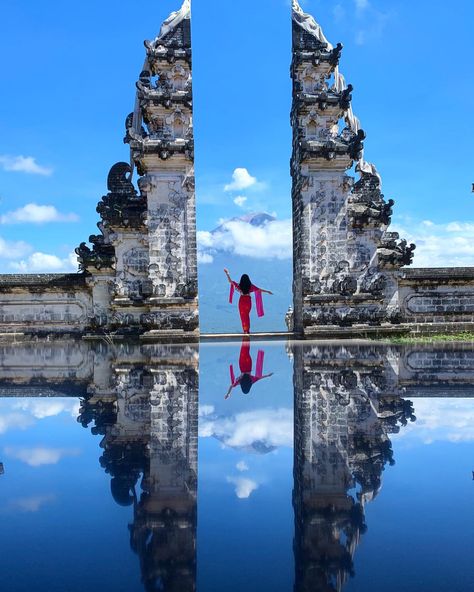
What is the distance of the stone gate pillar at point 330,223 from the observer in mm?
14500

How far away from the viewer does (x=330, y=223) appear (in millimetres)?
14742

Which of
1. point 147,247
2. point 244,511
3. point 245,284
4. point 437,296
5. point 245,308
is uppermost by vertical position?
point 147,247

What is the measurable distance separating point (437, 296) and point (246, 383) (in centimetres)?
1116

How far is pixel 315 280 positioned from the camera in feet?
47.9

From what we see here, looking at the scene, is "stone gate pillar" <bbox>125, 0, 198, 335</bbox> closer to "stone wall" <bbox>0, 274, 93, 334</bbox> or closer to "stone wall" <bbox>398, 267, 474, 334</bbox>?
"stone wall" <bbox>0, 274, 93, 334</bbox>

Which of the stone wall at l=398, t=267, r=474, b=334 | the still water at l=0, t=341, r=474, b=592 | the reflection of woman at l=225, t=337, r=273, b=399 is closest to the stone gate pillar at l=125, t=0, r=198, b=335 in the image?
the reflection of woman at l=225, t=337, r=273, b=399

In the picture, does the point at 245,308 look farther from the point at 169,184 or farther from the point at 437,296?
the point at 437,296

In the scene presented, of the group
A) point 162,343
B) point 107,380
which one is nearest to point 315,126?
point 162,343

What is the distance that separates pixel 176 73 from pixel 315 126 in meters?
4.28

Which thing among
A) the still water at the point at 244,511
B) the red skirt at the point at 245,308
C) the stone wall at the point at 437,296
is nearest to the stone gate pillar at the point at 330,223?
the stone wall at the point at 437,296

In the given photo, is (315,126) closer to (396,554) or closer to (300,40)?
(300,40)

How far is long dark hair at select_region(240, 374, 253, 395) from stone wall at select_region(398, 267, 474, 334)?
9913mm

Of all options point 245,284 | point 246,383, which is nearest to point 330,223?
point 245,284

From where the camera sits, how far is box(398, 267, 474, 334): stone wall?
1524 centimetres
